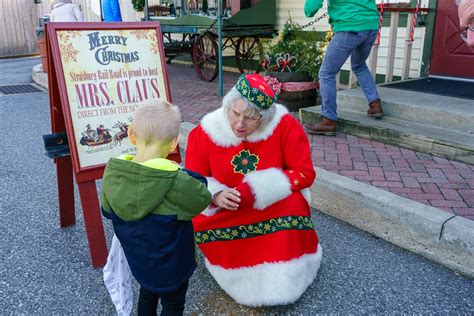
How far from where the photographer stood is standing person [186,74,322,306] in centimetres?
214

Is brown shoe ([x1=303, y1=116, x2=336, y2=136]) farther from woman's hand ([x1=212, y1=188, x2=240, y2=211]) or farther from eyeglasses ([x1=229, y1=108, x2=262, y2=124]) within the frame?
woman's hand ([x1=212, y1=188, x2=240, y2=211])

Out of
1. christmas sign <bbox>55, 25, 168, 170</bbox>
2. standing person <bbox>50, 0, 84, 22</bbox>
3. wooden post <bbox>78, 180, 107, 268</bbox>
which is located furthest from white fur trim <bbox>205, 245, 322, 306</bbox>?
standing person <bbox>50, 0, 84, 22</bbox>

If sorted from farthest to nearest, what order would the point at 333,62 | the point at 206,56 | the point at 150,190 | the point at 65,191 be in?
the point at 206,56 < the point at 333,62 < the point at 65,191 < the point at 150,190

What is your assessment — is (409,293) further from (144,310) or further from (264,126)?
(144,310)

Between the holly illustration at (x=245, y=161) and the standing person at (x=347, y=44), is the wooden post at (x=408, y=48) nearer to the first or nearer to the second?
the standing person at (x=347, y=44)

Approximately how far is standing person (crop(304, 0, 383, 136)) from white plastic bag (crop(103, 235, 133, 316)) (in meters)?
2.82

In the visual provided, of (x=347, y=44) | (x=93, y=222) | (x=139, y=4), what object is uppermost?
(x=139, y=4)

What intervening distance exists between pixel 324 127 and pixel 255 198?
2479mm

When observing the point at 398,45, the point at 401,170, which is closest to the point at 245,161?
the point at 401,170

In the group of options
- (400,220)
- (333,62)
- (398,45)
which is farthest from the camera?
(398,45)

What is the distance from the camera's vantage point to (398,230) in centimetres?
280

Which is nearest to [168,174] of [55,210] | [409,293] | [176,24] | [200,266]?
[200,266]

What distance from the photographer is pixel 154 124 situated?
163 cm

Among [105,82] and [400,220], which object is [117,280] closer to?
[105,82]
